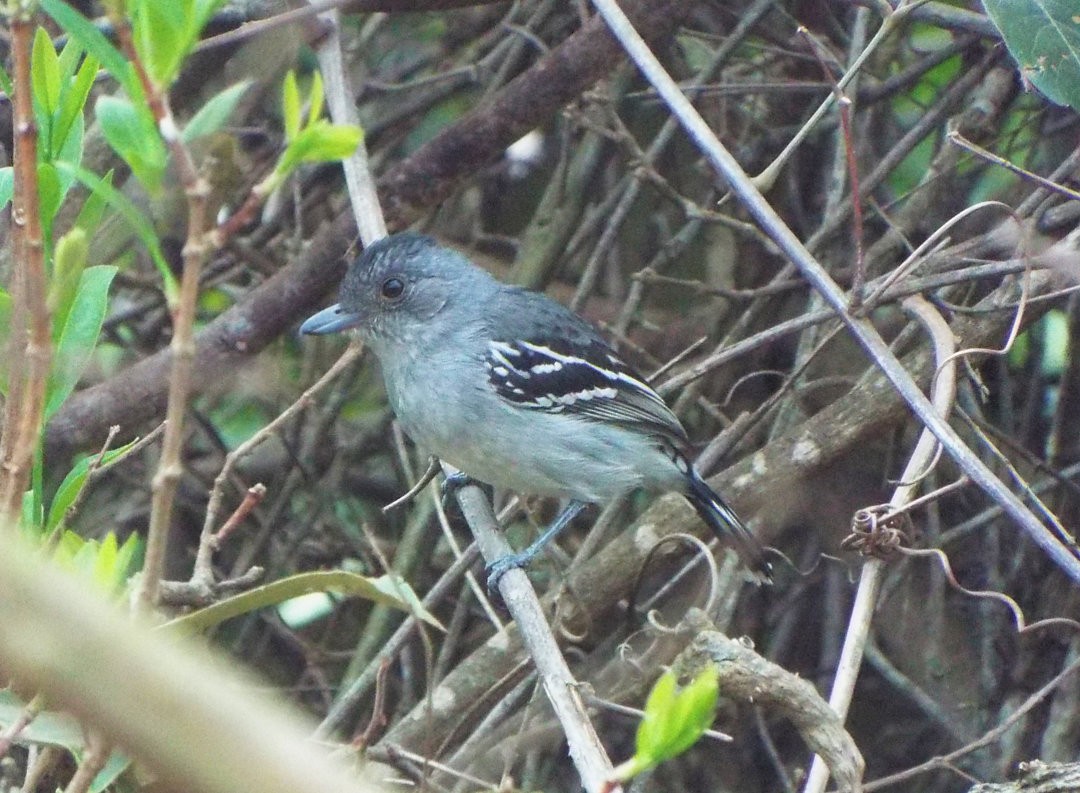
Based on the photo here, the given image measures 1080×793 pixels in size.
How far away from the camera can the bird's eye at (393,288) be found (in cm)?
436

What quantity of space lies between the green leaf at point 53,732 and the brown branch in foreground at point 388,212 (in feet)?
7.32

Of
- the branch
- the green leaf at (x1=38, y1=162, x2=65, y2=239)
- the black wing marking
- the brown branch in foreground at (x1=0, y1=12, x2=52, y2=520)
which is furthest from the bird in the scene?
the brown branch in foreground at (x1=0, y1=12, x2=52, y2=520)

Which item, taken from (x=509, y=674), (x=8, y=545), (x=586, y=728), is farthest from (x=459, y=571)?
(x=8, y=545)

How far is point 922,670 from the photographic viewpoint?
4508mm

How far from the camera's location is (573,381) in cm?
459

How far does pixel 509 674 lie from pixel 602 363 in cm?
133

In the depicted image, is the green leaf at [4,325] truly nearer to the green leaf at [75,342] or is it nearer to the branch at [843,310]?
the green leaf at [75,342]

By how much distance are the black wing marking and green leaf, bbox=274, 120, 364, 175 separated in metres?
3.05

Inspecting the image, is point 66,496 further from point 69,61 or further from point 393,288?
point 393,288

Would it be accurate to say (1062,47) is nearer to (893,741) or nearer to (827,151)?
(827,151)

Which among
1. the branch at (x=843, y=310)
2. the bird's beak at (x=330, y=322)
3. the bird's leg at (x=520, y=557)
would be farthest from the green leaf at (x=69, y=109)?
the bird's beak at (x=330, y=322)

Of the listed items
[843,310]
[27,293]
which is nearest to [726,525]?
[843,310]

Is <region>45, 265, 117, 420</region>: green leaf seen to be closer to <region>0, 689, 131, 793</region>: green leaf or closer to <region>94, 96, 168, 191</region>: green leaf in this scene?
<region>0, 689, 131, 793</region>: green leaf

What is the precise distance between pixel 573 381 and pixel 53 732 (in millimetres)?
2825
